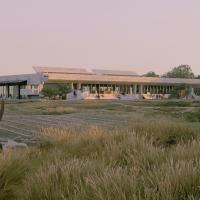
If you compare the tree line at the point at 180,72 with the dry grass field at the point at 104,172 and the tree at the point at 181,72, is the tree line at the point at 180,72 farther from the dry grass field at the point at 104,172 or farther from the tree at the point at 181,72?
the dry grass field at the point at 104,172

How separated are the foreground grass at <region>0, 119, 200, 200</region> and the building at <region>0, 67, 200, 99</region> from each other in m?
64.9

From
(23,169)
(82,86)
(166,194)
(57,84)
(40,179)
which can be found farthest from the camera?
(82,86)

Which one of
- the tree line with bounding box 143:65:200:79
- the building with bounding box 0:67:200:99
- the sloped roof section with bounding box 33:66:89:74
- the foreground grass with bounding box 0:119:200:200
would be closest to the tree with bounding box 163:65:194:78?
the tree line with bounding box 143:65:200:79

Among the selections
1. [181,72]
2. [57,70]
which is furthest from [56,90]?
[181,72]

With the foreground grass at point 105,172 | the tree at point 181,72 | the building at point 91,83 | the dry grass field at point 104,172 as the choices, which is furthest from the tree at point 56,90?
the tree at point 181,72

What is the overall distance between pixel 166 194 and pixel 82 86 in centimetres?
9118

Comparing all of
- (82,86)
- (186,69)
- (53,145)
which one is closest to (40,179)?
(53,145)

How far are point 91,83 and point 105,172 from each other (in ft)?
294

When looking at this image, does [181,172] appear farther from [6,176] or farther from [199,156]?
[6,176]

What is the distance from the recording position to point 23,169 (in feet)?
26.7

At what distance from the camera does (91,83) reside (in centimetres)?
9569

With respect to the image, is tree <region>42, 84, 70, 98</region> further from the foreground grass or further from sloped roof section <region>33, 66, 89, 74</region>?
the foreground grass

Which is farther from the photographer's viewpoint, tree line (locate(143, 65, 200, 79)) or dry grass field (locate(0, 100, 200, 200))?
tree line (locate(143, 65, 200, 79))

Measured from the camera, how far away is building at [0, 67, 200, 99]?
271ft
